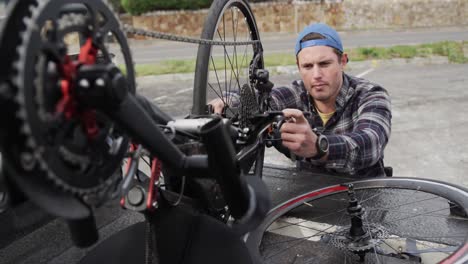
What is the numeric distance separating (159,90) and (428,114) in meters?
3.68

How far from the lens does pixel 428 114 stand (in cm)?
433

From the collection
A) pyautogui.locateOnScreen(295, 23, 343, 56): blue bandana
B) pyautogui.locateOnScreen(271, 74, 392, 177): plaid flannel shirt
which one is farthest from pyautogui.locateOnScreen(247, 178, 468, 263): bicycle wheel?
pyautogui.locateOnScreen(295, 23, 343, 56): blue bandana

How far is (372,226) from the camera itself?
1565 mm

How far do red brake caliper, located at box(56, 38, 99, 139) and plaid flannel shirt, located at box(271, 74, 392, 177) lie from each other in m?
1.12

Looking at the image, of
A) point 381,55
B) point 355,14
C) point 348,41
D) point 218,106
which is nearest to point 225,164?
point 218,106

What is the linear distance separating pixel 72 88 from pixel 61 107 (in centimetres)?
3

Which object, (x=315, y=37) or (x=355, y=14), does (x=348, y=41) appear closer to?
(x=355, y=14)

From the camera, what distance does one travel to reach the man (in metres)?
1.73

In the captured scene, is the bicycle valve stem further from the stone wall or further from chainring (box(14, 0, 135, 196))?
the stone wall

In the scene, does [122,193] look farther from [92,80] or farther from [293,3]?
[293,3]

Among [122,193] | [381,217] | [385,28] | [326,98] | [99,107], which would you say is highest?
[99,107]

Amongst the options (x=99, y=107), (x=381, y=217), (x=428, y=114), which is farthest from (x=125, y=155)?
(x=428, y=114)

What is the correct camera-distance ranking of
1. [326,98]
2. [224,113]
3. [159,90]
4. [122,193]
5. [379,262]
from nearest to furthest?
[122,193] → [379,262] → [224,113] → [326,98] → [159,90]

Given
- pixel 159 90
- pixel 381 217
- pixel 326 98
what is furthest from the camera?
pixel 159 90
